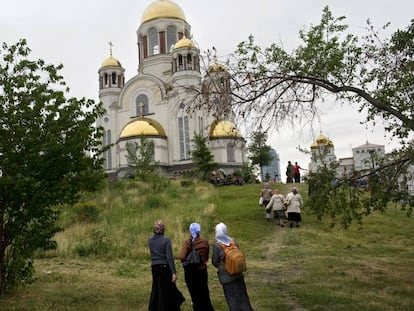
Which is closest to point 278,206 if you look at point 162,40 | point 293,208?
point 293,208

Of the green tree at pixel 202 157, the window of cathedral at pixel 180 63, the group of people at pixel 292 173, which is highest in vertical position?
the window of cathedral at pixel 180 63

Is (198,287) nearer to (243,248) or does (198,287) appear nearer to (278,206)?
(243,248)

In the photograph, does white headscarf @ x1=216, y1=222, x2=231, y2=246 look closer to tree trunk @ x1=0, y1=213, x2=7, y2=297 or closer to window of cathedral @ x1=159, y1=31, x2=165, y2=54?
tree trunk @ x1=0, y1=213, x2=7, y2=297

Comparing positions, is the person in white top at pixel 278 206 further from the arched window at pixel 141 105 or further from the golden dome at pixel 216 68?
the arched window at pixel 141 105

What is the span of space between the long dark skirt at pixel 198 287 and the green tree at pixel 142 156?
2519 cm

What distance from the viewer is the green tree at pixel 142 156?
112 feet

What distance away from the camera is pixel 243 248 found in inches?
561

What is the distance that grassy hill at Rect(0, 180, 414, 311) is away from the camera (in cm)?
823

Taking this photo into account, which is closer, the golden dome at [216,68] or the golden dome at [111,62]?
the golden dome at [216,68]

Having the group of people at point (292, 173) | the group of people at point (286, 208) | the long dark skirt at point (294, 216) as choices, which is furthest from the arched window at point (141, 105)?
the long dark skirt at point (294, 216)

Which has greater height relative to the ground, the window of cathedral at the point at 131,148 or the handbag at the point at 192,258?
the window of cathedral at the point at 131,148

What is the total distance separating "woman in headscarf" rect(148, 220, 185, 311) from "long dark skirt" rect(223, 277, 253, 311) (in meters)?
1.03

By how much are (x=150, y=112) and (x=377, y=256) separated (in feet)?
109

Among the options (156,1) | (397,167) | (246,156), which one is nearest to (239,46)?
(397,167)
